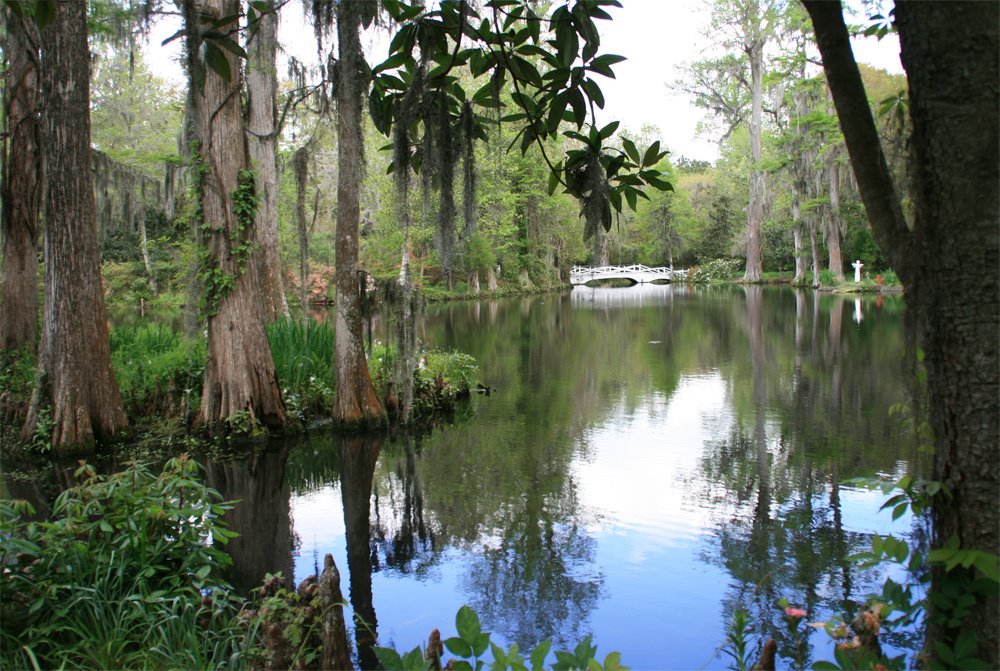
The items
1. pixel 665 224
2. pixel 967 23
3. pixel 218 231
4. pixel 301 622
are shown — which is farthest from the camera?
pixel 665 224

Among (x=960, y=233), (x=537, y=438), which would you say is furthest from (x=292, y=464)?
(x=960, y=233)

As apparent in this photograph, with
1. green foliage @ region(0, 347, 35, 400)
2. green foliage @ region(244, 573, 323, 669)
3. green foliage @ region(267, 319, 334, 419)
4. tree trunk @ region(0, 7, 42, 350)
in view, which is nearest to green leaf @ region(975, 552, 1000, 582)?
green foliage @ region(244, 573, 323, 669)

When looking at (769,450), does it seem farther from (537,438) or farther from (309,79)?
(309,79)

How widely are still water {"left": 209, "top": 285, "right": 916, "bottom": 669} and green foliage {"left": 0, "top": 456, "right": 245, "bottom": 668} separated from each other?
1.03 m

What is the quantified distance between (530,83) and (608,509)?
4251 millimetres

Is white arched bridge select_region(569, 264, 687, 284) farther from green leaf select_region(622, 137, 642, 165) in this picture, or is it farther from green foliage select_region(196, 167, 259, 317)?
green leaf select_region(622, 137, 642, 165)

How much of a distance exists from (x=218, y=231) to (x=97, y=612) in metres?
6.12

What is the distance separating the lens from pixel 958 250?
191 cm

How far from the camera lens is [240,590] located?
4.58 m

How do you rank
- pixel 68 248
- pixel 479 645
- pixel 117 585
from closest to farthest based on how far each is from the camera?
pixel 479 645, pixel 117 585, pixel 68 248

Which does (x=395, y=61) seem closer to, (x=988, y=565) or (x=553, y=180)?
(x=553, y=180)

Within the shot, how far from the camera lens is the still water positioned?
171 inches

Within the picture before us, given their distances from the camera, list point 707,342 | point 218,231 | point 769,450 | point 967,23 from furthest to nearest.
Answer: point 707,342 → point 218,231 → point 769,450 → point 967,23

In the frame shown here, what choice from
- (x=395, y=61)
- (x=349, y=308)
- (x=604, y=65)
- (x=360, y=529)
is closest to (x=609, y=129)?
(x=604, y=65)
